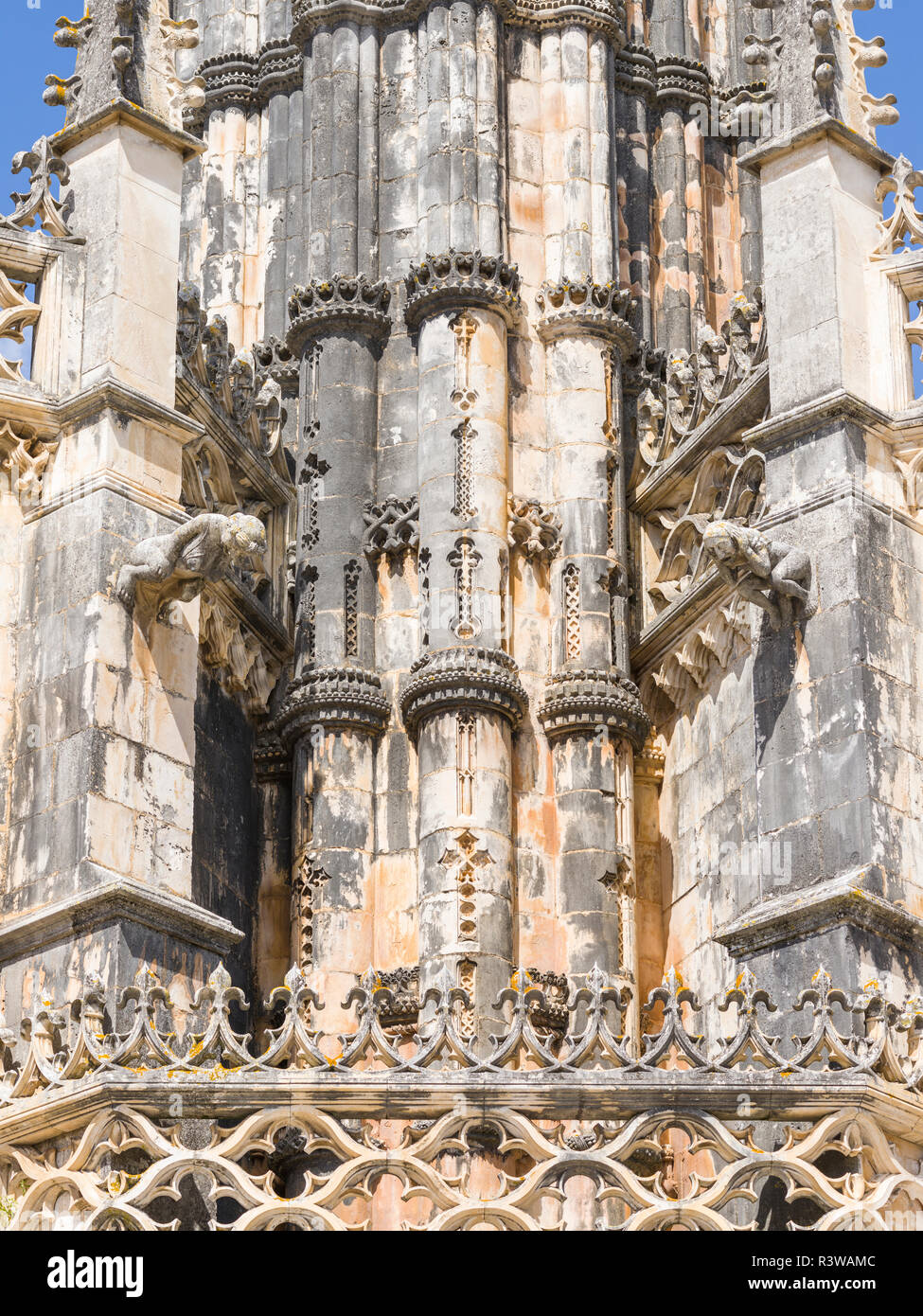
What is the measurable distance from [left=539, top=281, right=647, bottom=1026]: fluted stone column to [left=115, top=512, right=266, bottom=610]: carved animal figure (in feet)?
16.1

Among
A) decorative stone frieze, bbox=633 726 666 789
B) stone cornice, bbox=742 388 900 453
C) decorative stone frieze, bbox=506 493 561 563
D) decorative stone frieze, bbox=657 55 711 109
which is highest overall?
decorative stone frieze, bbox=657 55 711 109

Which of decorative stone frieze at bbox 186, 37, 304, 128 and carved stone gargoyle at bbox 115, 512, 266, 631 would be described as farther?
decorative stone frieze at bbox 186, 37, 304, 128

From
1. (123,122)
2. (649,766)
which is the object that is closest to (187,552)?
(123,122)

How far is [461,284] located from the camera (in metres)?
28.5

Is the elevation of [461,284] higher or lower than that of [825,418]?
higher

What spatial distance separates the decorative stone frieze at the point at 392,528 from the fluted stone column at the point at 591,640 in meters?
1.38

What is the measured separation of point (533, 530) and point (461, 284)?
2463mm

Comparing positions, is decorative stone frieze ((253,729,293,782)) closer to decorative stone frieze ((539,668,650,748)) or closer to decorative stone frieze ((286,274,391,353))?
decorative stone frieze ((539,668,650,748))

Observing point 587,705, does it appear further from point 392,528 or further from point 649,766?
point 392,528

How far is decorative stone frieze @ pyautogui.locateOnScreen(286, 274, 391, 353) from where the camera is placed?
29.0 metres

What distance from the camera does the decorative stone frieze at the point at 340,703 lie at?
27.5 m

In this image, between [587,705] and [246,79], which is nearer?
[587,705]

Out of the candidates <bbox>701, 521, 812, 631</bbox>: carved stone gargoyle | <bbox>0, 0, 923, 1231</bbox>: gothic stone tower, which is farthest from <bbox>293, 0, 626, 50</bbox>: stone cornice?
<bbox>701, 521, 812, 631</bbox>: carved stone gargoyle

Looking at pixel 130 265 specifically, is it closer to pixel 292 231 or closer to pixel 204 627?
pixel 204 627
